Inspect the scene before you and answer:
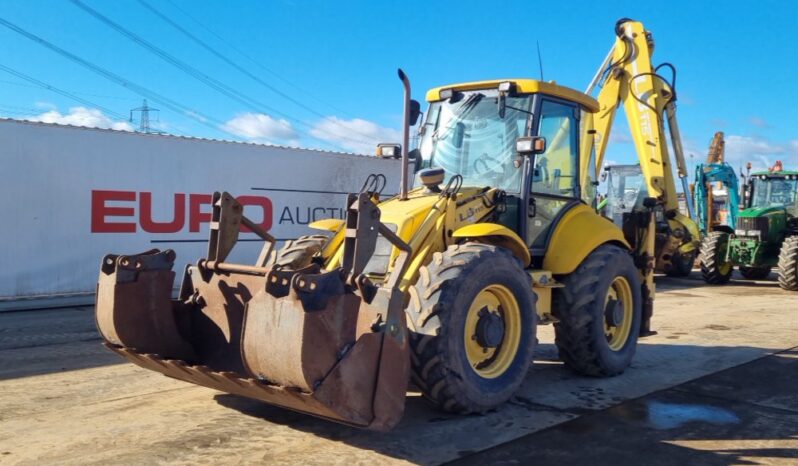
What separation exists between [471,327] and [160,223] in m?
9.20

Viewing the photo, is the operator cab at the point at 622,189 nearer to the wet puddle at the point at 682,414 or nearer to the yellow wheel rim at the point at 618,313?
the yellow wheel rim at the point at 618,313

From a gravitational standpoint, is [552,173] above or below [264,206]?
above

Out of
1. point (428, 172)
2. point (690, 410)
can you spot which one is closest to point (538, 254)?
point (428, 172)

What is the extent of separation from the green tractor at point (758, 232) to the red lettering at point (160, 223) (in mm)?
11526

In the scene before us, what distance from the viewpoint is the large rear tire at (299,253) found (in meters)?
5.87

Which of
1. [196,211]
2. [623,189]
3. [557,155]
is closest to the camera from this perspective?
[557,155]

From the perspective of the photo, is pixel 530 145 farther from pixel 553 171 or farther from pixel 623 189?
pixel 623 189

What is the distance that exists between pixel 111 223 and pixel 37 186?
4.28 feet

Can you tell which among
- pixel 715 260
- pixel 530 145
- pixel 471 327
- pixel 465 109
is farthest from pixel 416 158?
pixel 715 260

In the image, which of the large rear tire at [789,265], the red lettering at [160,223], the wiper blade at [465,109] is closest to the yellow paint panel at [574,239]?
the wiper blade at [465,109]

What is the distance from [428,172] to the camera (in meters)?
5.64

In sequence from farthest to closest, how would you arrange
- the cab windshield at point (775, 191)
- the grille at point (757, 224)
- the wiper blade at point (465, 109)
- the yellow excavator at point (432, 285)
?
1. the cab windshield at point (775, 191)
2. the grille at point (757, 224)
3. the wiper blade at point (465, 109)
4. the yellow excavator at point (432, 285)

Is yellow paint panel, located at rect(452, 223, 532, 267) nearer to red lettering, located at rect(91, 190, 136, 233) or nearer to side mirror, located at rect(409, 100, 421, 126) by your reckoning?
side mirror, located at rect(409, 100, 421, 126)

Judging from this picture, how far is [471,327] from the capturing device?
16.9 ft
